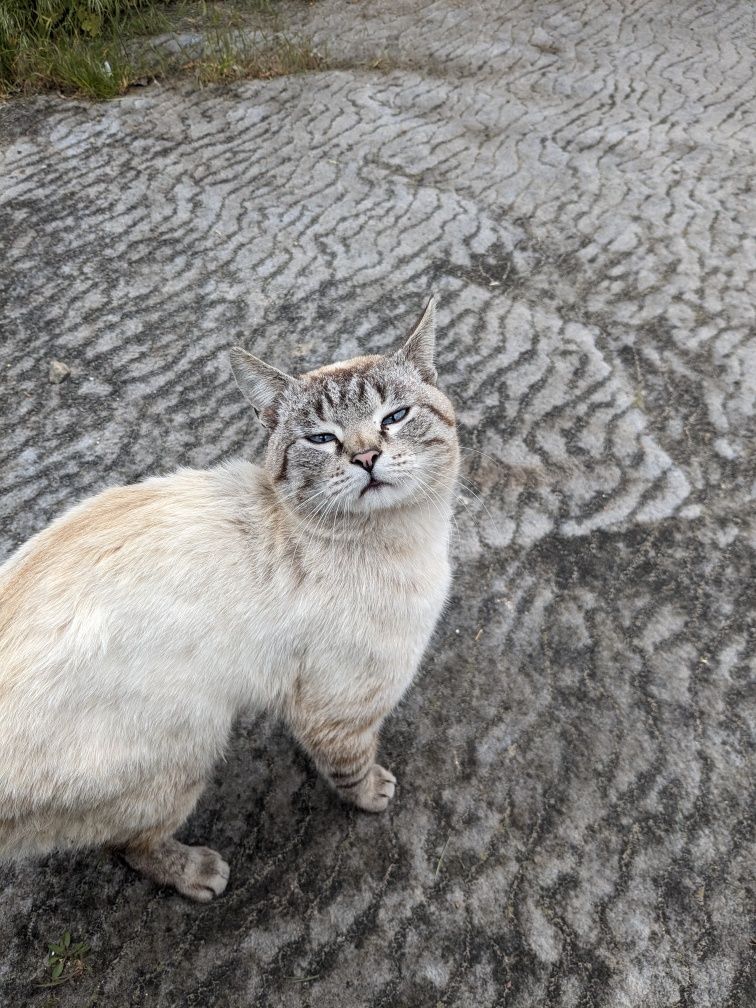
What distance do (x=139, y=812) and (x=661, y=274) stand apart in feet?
17.5

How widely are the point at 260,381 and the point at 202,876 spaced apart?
1984 millimetres

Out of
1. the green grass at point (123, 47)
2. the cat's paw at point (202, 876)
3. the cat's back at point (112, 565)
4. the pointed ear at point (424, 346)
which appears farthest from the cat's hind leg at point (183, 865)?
the green grass at point (123, 47)

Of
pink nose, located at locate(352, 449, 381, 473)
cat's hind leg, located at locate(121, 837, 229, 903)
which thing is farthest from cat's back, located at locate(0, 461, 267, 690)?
cat's hind leg, located at locate(121, 837, 229, 903)

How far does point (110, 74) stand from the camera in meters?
7.48

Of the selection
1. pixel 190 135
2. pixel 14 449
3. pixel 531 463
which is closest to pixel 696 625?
pixel 531 463

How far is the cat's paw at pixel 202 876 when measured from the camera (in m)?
2.77

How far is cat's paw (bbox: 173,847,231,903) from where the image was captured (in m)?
2.77

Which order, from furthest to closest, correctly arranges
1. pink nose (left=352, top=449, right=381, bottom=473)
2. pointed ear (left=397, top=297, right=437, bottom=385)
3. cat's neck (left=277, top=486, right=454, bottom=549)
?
pointed ear (left=397, top=297, right=437, bottom=385)
cat's neck (left=277, top=486, right=454, bottom=549)
pink nose (left=352, top=449, right=381, bottom=473)

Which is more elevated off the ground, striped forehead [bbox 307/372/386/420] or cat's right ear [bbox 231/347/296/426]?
cat's right ear [bbox 231/347/296/426]

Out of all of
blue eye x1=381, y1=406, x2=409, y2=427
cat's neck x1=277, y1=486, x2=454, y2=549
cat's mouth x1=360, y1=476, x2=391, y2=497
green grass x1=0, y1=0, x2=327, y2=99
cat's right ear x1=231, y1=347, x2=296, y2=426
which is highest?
green grass x1=0, y1=0, x2=327, y2=99

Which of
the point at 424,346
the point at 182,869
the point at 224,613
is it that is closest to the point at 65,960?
the point at 182,869

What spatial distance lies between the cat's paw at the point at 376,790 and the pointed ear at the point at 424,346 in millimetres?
1686

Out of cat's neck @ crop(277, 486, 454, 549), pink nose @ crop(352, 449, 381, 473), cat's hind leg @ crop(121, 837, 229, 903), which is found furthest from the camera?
cat's hind leg @ crop(121, 837, 229, 903)

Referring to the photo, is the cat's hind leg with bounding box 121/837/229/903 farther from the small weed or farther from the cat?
the small weed
